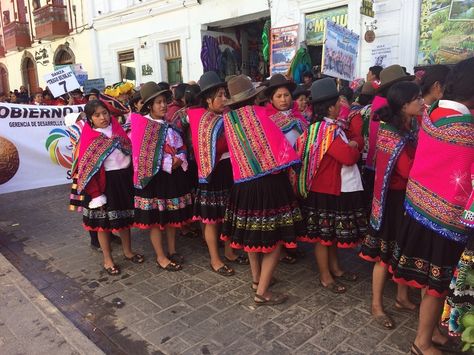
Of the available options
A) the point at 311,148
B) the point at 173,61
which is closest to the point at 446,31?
the point at 311,148

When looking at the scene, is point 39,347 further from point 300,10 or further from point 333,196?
point 300,10

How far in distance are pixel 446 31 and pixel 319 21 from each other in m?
2.90

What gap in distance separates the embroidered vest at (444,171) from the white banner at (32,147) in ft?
17.9

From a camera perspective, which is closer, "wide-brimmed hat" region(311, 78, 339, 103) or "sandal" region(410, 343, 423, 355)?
"sandal" region(410, 343, 423, 355)

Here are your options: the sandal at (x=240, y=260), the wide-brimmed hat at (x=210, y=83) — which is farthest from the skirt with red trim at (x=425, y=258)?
the wide-brimmed hat at (x=210, y=83)

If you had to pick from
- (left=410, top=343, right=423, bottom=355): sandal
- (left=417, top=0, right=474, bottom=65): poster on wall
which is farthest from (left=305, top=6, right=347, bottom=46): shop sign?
(left=410, top=343, right=423, bottom=355): sandal

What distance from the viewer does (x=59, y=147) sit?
670 cm

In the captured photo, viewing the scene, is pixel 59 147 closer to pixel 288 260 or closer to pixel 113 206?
pixel 113 206

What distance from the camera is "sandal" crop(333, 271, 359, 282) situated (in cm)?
369

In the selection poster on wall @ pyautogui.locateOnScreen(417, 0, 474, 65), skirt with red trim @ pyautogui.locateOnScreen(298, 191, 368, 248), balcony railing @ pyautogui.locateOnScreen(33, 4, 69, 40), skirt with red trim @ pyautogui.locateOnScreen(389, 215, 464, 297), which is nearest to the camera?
skirt with red trim @ pyautogui.locateOnScreen(389, 215, 464, 297)

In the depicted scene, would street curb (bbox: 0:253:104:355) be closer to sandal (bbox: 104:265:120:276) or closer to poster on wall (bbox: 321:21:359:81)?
sandal (bbox: 104:265:120:276)

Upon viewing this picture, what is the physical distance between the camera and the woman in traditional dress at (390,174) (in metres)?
2.72

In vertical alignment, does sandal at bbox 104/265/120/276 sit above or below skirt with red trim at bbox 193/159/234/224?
below

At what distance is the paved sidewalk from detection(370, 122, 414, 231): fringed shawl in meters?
0.80
